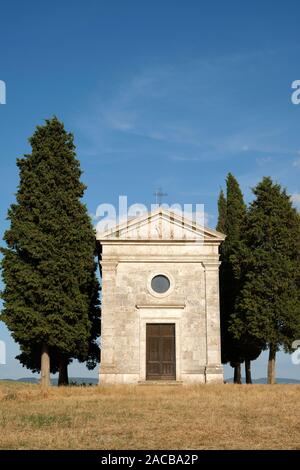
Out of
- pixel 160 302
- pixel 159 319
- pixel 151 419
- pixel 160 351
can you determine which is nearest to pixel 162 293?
pixel 160 302

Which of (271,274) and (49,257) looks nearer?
(49,257)

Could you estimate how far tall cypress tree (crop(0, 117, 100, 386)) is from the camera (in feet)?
86.1

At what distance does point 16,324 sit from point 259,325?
12.0 metres

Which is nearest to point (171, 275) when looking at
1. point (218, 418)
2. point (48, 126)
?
point (48, 126)

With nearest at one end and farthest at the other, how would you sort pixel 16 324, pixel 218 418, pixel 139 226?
pixel 218 418
pixel 16 324
pixel 139 226

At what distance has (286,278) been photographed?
96.0ft

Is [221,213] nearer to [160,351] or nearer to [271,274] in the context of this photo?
[271,274]

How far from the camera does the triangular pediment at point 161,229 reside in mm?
27781

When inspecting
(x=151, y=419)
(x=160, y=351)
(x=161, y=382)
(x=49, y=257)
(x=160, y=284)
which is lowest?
(x=161, y=382)

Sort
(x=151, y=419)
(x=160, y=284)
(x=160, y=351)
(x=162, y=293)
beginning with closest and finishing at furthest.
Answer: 1. (x=151, y=419)
2. (x=160, y=351)
3. (x=162, y=293)
4. (x=160, y=284)

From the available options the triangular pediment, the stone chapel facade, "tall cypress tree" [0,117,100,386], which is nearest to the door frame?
the stone chapel facade

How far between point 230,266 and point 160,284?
7.86 meters

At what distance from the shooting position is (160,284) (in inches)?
1083
